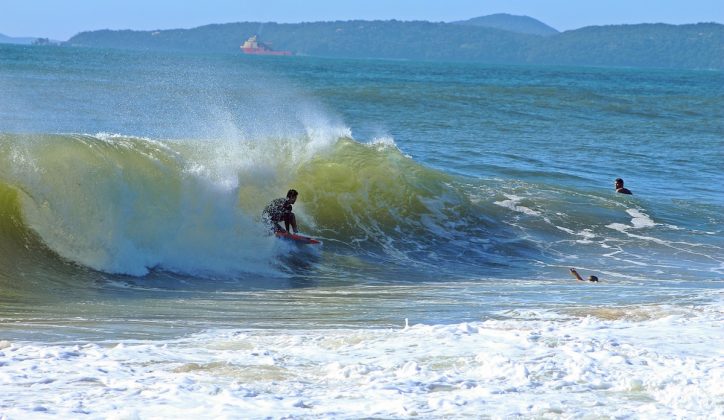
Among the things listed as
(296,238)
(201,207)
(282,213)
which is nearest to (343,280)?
(296,238)

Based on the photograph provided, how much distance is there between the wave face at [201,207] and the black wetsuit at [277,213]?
18cm

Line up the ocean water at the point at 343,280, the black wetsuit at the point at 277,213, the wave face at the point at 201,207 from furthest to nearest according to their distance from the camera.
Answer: the black wetsuit at the point at 277,213, the wave face at the point at 201,207, the ocean water at the point at 343,280

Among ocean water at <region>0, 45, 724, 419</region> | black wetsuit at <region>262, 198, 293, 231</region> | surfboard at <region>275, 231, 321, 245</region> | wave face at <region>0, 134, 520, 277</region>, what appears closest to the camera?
ocean water at <region>0, 45, 724, 419</region>

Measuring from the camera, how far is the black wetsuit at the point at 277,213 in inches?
592

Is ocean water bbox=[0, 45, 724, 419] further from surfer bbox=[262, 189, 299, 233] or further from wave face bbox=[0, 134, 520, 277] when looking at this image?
surfer bbox=[262, 189, 299, 233]

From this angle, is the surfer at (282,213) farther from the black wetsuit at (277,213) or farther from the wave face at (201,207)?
the wave face at (201,207)

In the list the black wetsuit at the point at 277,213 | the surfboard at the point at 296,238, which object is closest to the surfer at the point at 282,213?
the black wetsuit at the point at 277,213

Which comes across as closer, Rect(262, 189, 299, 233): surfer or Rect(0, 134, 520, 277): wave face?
Rect(0, 134, 520, 277): wave face

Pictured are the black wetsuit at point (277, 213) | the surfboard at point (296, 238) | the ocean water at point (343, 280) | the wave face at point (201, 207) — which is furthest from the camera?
the black wetsuit at point (277, 213)

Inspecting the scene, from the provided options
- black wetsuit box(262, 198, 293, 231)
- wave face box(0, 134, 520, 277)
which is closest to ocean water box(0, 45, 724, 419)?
wave face box(0, 134, 520, 277)

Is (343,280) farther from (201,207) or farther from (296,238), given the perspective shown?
(201,207)

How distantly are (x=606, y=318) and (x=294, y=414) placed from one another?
378 cm

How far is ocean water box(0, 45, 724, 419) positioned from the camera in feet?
23.0

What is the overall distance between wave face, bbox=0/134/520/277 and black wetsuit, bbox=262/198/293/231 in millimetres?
179
